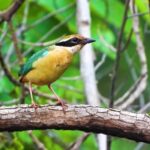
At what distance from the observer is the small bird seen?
3.91m

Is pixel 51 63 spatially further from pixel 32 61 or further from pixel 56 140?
pixel 56 140

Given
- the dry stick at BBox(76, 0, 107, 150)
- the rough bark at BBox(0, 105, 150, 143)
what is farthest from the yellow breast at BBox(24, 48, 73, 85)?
the dry stick at BBox(76, 0, 107, 150)

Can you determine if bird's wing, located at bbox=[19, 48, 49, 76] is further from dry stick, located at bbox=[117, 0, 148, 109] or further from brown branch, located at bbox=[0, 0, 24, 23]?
dry stick, located at bbox=[117, 0, 148, 109]

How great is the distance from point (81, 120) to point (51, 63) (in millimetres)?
342

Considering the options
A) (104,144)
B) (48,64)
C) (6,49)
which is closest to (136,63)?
(6,49)

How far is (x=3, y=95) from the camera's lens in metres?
5.51

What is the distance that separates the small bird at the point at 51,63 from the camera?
12.8 ft

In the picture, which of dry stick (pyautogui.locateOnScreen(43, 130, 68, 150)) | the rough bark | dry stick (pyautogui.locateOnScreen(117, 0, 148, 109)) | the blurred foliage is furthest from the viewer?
dry stick (pyautogui.locateOnScreen(43, 130, 68, 150))

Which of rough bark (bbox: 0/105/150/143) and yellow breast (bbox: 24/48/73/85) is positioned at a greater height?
yellow breast (bbox: 24/48/73/85)

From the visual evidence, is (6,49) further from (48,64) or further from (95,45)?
(48,64)

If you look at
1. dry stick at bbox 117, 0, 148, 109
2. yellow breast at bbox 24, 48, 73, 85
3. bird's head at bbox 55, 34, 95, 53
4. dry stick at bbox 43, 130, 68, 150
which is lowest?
dry stick at bbox 43, 130, 68, 150

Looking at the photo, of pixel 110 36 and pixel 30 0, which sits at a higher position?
pixel 30 0

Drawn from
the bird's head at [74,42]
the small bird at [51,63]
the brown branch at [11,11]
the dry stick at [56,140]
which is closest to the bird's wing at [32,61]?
the small bird at [51,63]

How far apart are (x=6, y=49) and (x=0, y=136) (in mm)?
1125
